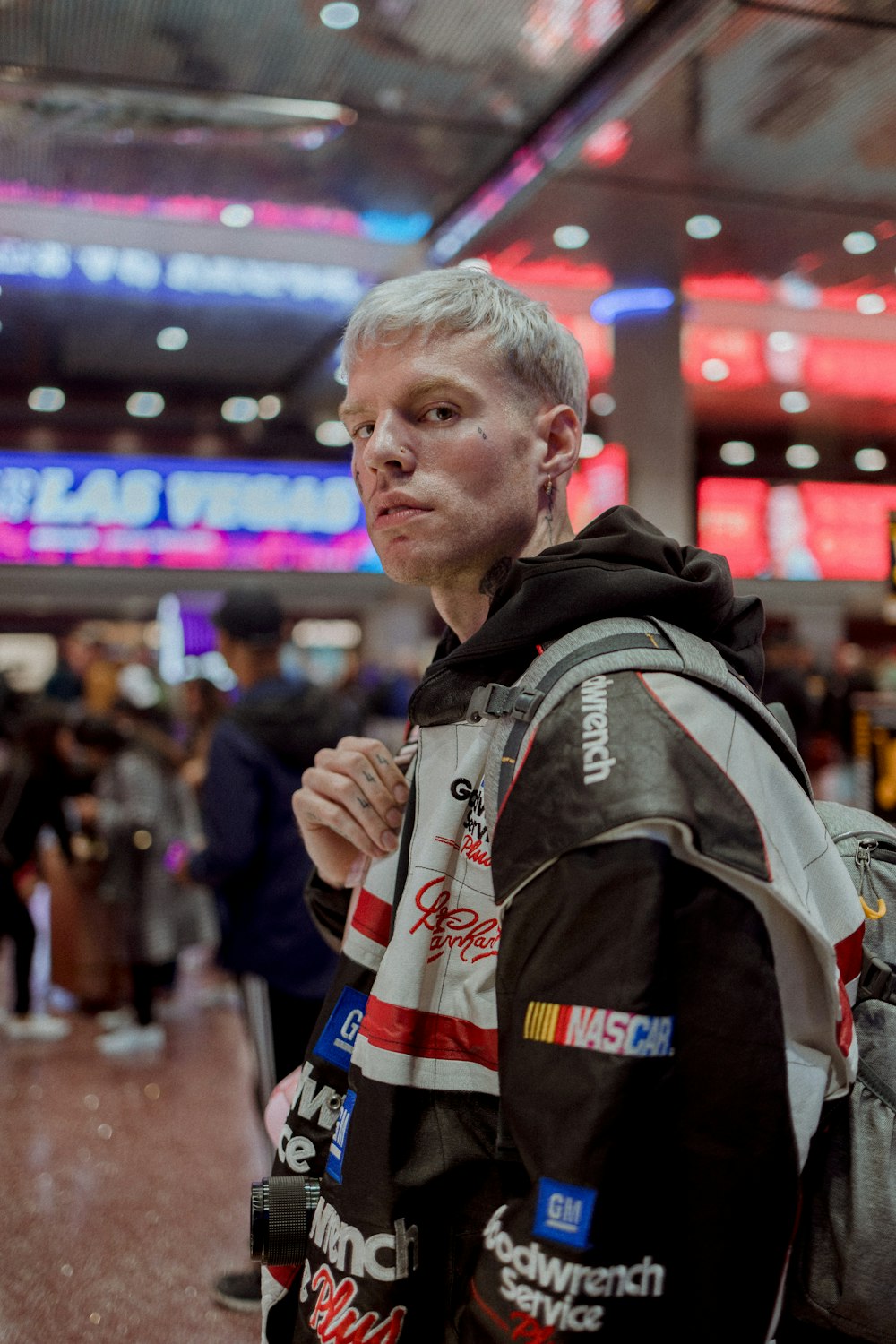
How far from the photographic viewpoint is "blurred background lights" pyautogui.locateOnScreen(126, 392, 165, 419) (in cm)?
931

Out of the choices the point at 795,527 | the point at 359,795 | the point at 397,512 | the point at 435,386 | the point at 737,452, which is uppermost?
the point at 737,452

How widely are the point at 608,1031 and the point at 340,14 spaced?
3878mm

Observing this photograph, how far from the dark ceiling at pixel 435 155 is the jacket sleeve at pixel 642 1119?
361 cm

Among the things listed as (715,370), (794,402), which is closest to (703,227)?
(715,370)

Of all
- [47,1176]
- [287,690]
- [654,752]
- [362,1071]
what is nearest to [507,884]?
[654,752]

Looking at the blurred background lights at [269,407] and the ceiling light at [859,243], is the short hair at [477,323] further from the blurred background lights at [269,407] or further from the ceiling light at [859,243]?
the blurred background lights at [269,407]

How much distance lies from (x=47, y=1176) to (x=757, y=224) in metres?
4.85

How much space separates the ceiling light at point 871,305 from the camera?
6309mm

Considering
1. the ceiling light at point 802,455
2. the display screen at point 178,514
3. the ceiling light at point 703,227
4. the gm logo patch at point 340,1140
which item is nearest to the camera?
the gm logo patch at point 340,1140

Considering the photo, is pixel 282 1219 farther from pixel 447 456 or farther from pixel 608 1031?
pixel 447 456

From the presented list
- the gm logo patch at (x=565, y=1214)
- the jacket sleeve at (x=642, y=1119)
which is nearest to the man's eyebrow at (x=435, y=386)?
the jacket sleeve at (x=642, y=1119)

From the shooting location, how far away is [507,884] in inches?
38.9

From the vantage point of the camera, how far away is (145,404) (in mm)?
9414

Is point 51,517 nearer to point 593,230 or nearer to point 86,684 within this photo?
point 86,684
